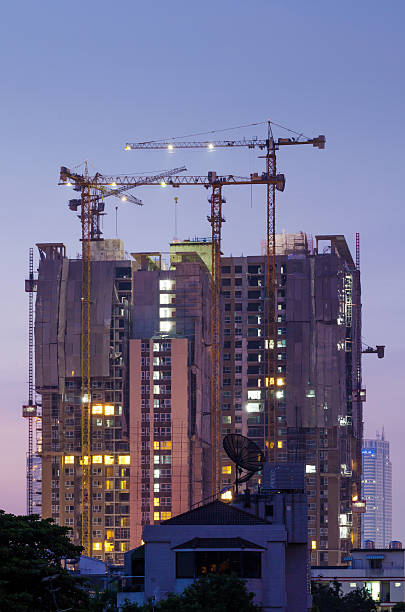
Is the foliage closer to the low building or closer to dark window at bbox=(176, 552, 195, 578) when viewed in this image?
the low building

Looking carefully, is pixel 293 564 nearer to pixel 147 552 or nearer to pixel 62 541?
pixel 147 552

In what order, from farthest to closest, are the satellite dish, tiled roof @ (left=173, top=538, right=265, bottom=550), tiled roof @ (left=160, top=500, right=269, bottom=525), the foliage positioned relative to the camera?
the satellite dish
tiled roof @ (left=160, top=500, right=269, bottom=525)
tiled roof @ (left=173, top=538, right=265, bottom=550)
the foliage

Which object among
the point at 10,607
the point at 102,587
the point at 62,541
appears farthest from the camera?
the point at 102,587

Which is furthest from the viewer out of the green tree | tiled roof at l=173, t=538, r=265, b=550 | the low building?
tiled roof at l=173, t=538, r=265, b=550

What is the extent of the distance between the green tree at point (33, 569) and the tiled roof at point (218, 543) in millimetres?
16245

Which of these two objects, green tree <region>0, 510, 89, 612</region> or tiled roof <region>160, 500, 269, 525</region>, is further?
tiled roof <region>160, 500, 269, 525</region>

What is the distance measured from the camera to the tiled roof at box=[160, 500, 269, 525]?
128 meters

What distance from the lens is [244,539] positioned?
12488cm

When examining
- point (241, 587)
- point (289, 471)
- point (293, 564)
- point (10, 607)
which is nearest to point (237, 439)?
point (289, 471)

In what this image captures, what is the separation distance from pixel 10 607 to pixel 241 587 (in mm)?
27213

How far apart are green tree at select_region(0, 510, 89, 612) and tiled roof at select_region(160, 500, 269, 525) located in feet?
62.5

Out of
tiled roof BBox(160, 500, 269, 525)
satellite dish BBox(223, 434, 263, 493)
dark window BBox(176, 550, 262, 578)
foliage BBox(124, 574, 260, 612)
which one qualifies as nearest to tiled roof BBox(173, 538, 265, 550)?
dark window BBox(176, 550, 262, 578)

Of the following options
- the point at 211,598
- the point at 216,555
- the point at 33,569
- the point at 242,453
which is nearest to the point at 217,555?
the point at 216,555

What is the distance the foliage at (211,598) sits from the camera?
11169 cm
